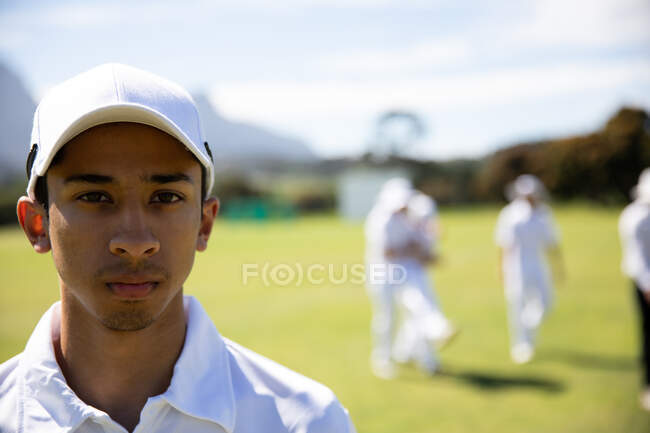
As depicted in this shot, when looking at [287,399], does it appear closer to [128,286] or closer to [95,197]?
[128,286]

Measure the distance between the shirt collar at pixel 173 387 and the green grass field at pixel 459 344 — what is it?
4.70 m

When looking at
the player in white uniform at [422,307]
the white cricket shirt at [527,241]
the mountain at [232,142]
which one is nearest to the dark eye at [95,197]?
the player in white uniform at [422,307]

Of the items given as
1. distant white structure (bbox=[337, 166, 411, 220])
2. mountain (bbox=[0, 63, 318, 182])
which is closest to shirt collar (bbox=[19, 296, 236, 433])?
mountain (bbox=[0, 63, 318, 182])

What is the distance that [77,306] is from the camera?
1.64m

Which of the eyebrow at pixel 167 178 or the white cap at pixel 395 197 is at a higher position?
the eyebrow at pixel 167 178

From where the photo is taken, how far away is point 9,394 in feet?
5.10

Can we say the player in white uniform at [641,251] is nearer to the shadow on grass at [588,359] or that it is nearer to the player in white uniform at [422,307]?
the shadow on grass at [588,359]

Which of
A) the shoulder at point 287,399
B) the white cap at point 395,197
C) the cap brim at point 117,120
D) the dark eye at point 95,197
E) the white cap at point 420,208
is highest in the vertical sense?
the cap brim at point 117,120

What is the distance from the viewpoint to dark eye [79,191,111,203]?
1492 mm

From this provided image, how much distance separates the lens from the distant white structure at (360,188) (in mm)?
62619

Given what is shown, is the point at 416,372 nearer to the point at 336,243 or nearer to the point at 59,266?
the point at 59,266

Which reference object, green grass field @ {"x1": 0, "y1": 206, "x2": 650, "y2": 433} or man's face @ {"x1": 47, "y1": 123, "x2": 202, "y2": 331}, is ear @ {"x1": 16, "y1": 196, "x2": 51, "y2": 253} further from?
green grass field @ {"x1": 0, "y1": 206, "x2": 650, "y2": 433}

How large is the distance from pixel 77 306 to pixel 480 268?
18959mm

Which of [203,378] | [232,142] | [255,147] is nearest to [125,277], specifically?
[203,378]
